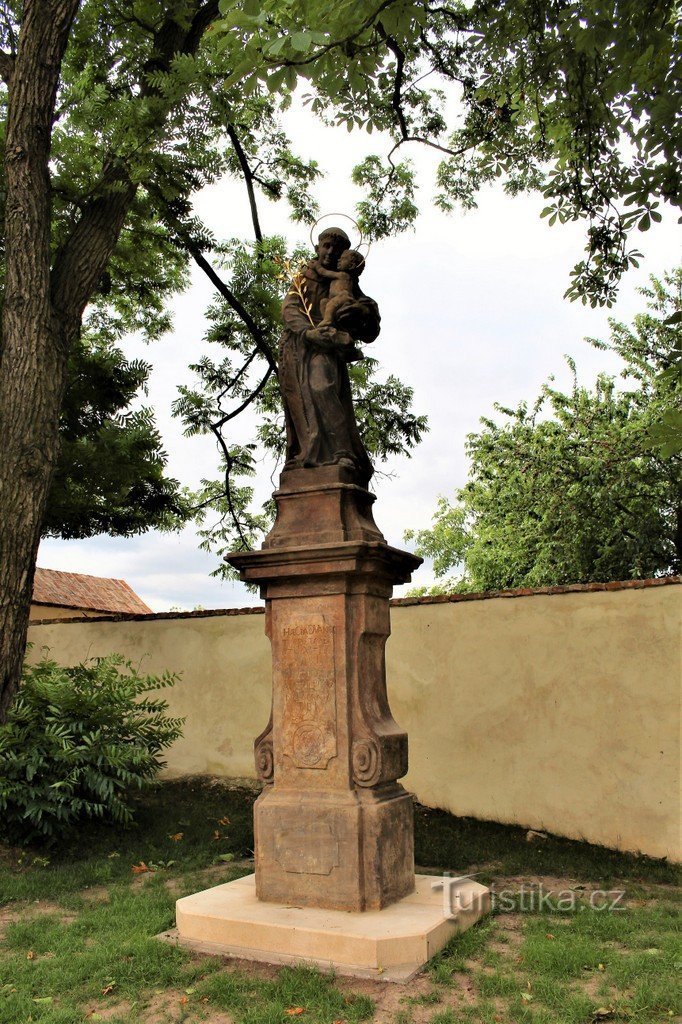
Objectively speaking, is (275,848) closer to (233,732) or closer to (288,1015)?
(288,1015)

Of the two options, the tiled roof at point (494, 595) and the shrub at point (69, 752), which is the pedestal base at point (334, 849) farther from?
the tiled roof at point (494, 595)

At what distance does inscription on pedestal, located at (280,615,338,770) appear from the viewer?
5.41 m

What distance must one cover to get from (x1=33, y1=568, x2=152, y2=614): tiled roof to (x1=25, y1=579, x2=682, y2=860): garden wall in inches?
335

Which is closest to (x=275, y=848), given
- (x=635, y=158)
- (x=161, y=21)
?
(x=635, y=158)

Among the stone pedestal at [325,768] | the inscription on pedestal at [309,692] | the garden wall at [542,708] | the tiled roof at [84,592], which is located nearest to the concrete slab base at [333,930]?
the stone pedestal at [325,768]

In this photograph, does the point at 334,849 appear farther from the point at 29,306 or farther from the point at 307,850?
the point at 29,306

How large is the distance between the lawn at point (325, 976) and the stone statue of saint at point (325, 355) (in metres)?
3.08

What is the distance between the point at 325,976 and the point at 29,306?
6.37 m

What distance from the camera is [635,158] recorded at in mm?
5590

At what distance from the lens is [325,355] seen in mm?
6078

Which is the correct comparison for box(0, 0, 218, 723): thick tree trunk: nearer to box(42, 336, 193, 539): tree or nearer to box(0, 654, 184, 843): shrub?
box(0, 654, 184, 843): shrub

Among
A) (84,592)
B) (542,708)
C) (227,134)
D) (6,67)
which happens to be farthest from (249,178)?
(84,592)

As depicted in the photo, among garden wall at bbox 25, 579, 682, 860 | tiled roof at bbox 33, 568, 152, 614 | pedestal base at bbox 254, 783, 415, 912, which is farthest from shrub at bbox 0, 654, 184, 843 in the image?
tiled roof at bbox 33, 568, 152, 614

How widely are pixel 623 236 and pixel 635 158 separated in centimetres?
49
